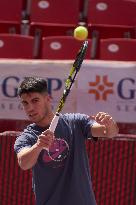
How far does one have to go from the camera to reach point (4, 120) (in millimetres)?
6055

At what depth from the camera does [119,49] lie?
6.85m

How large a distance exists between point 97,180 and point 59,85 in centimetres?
122

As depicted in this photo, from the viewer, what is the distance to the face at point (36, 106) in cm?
319

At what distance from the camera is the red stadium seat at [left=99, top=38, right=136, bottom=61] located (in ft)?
22.4

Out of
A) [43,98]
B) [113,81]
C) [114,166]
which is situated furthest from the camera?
[113,81]

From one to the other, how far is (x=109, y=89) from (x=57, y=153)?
8.61ft

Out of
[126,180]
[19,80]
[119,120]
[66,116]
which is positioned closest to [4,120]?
[19,80]

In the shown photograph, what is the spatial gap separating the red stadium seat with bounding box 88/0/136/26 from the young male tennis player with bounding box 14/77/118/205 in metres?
4.72

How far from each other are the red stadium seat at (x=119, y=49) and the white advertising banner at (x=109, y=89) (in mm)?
951

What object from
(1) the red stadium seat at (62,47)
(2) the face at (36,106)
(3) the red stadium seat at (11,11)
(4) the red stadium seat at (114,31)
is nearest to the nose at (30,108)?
(2) the face at (36,106)

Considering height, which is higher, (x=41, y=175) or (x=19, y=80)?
(x=19, y=80)

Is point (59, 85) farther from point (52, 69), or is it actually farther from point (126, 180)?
point (126, 180)

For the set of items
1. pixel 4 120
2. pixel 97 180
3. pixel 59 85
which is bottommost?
pixel 97 180

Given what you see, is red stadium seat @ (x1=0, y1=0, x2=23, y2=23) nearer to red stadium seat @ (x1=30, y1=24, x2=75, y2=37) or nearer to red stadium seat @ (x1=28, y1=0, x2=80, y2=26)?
red stadium seat @ (x1=28, y1=0, x2=80, y2=26)
